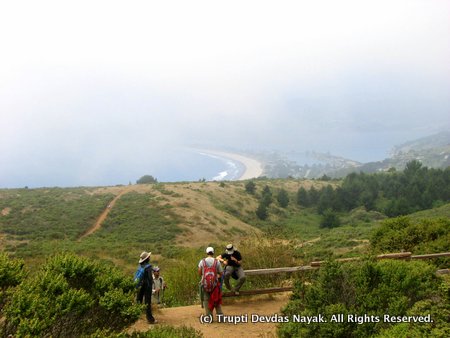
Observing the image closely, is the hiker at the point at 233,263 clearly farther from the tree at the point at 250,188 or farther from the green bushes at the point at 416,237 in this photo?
the tree at the point at 250,188

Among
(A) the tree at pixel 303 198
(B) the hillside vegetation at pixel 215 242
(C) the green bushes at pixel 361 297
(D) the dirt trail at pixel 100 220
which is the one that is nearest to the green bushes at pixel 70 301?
(B) the hillside vegetation at pixel 215 242

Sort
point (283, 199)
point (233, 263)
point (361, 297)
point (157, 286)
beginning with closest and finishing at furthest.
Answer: point (361, 297) < point (233, 263) < point (157, 286) < point (283, 199)

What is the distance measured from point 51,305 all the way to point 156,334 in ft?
5.69

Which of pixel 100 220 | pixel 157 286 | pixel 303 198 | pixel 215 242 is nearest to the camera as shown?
pixel 157 286

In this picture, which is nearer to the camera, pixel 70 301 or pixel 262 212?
pixel 70 301

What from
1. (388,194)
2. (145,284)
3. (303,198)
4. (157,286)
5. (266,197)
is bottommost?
(303,198)

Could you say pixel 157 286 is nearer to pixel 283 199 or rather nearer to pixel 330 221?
pixel 330 221

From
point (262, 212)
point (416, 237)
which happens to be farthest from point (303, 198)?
point (416, 237)

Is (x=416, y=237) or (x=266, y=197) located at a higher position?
(x=416, y=237)

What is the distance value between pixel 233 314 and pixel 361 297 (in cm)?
390

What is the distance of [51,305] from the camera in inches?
210

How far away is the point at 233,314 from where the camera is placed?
9391 mm

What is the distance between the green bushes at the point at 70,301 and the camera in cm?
505

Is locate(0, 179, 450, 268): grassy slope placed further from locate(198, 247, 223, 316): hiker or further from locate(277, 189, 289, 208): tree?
locate(198, 247, 223, 316): hiker
